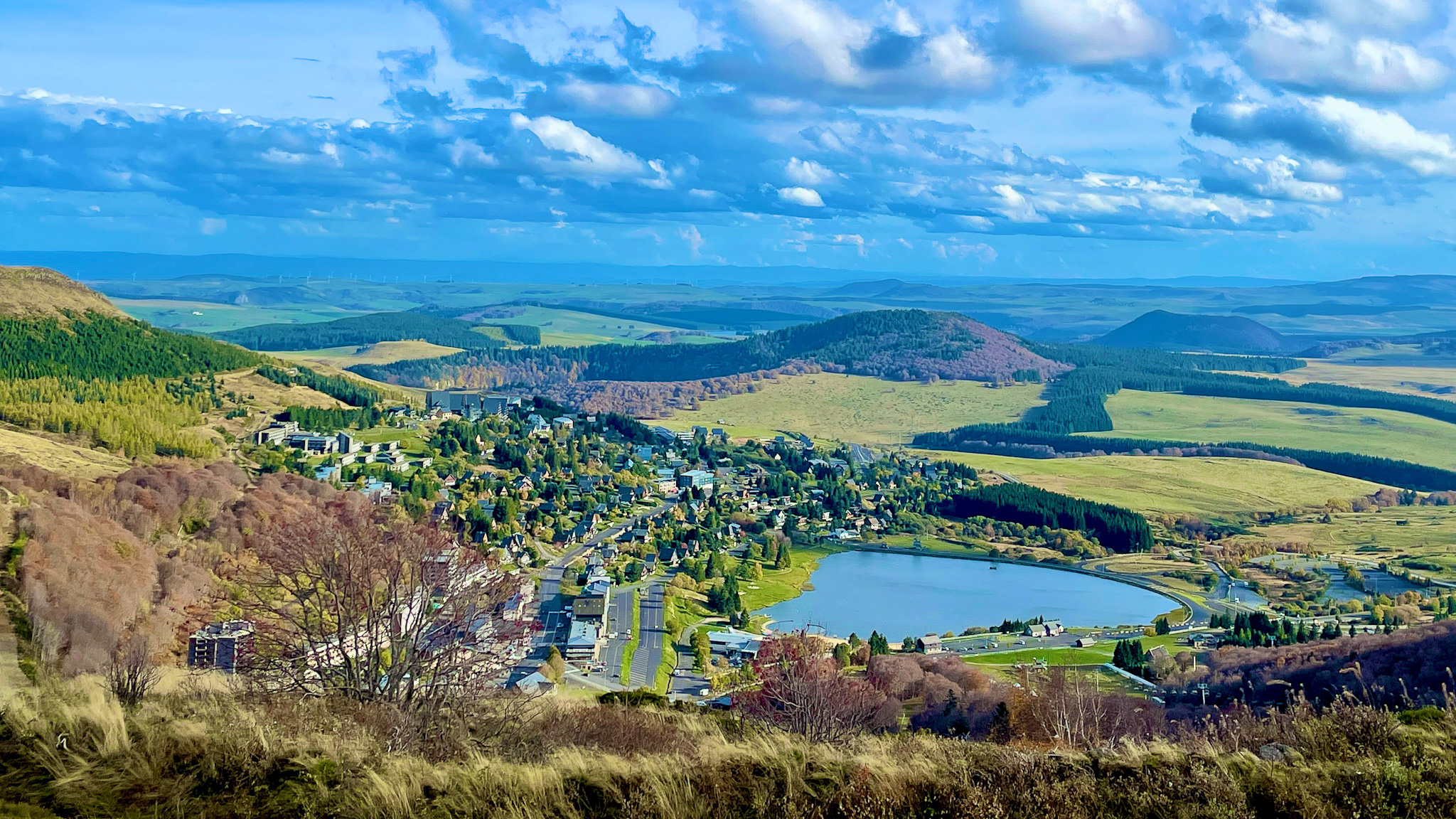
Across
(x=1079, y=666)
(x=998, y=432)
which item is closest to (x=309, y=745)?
(x=1079, y=666)

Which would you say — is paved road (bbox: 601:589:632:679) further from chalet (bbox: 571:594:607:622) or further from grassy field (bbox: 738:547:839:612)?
grassy field (bbox: 738:547:839:612)

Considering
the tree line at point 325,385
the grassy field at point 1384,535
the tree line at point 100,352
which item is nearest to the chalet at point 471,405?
the tree line at point 325,385

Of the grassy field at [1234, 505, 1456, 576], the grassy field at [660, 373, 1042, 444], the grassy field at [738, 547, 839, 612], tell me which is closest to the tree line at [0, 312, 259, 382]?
the grassy field at [738, 547, 839, 612]

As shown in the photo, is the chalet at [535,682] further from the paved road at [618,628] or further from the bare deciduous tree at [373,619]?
the bare deciduous tree at [373,619]

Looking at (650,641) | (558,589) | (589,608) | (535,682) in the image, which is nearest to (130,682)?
(535,682)

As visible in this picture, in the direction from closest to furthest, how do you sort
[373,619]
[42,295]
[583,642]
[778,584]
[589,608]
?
[373,619] < [583,642] < [589,608] < [778,584] < [42,295]

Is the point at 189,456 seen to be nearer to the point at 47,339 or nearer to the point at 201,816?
the point at 47,339

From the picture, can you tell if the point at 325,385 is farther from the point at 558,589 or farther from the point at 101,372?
the point at 558,589
